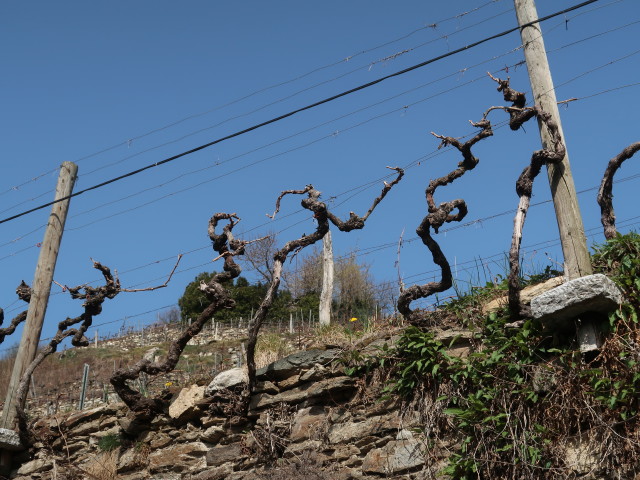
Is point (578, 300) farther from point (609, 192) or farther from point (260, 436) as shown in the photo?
point (260, 436)

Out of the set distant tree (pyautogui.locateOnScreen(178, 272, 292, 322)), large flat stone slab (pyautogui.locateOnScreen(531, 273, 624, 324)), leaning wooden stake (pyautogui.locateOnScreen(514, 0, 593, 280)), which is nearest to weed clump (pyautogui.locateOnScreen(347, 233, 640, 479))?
large flat stone slab (pyautogui.locateOnScreen(531, 273, 624, 324))

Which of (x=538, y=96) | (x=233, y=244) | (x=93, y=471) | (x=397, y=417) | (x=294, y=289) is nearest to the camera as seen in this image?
(x=397, y=417)

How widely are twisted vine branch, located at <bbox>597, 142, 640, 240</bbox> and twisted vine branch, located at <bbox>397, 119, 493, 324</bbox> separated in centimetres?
123

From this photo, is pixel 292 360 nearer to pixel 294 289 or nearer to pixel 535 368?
pixel 535 368

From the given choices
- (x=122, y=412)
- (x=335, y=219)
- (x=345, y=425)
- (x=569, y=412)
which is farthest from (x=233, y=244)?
(x=569, y=412)

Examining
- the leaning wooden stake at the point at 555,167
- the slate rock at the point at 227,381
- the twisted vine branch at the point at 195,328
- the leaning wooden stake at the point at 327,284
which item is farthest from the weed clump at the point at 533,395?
the leaning wooden stake at the point at 327,284

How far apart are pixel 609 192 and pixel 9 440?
744 cm

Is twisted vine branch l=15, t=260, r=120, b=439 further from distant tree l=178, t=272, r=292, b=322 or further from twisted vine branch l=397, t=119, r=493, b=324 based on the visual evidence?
distant tree l=178, t=272, r=292, b=322

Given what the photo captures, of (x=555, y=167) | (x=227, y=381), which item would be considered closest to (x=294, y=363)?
(x=227, y=381)

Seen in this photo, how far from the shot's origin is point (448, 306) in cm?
786

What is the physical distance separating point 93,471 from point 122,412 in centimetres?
75

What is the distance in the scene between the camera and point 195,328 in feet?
29.7

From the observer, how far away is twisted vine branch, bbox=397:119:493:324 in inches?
308

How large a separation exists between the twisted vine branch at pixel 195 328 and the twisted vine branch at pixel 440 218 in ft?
7.57
